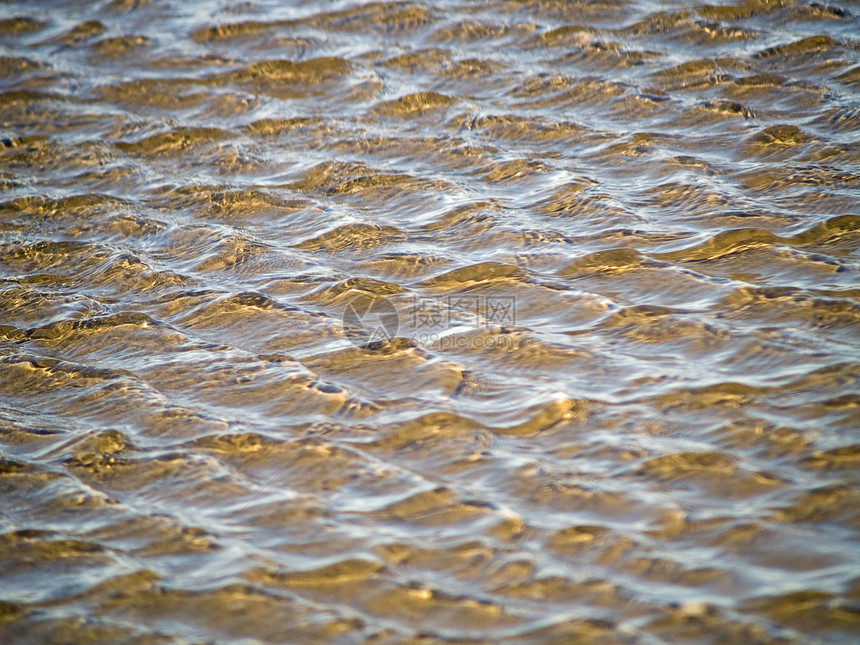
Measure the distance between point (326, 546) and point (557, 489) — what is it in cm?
75

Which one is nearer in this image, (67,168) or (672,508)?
(672,508)

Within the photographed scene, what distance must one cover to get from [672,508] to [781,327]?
1.09 metres

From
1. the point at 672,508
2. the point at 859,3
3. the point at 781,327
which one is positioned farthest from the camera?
the point at 859,3

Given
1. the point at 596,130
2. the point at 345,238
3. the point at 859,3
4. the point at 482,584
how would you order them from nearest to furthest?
the point at 482,584
the point at 345,238
the point at 596,130
the point at 859,3

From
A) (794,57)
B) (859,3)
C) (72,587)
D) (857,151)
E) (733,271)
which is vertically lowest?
(72,587)

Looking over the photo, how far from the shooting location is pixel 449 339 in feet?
10.6

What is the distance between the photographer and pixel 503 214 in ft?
13.4

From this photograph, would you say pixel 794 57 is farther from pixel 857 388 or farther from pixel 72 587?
pixel 72 587

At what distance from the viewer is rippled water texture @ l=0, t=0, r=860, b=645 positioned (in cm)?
212

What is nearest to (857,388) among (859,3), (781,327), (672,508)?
(781,327)

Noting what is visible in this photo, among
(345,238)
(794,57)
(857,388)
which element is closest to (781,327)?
(857,388)

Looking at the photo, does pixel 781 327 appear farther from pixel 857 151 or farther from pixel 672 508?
pixel 857 151

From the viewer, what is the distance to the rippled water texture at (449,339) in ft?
6.97

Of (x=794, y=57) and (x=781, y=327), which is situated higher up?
(x=794, y=57)
